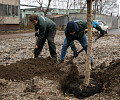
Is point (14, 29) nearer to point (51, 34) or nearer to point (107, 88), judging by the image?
point (51, 34)

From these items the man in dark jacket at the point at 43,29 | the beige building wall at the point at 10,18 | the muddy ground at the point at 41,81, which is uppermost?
the beige building wall at the point at 10,18

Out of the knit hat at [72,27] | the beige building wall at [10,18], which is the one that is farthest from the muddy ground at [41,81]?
the beige building wall at [10,18]

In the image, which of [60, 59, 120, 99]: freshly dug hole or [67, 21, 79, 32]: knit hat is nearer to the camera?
[60, 59, 120, 99]: freshly dug hole

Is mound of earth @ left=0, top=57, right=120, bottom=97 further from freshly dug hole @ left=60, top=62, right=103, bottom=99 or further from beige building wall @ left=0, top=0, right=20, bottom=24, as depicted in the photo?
beige building wall @ left=0, top=0, right=20, bottom=24

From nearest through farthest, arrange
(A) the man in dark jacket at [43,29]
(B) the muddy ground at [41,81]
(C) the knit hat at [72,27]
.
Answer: (B) the muddy ground at [41,81] → (C) the knit hat at [72,27] → (A) the man in dark jacket at [43,29]

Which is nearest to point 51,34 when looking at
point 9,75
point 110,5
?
point 9,75

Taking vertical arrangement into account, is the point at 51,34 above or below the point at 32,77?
above

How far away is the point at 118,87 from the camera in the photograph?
3.49 metres

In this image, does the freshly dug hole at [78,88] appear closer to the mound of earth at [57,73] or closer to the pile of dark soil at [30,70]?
the mound of earth at [57,73]

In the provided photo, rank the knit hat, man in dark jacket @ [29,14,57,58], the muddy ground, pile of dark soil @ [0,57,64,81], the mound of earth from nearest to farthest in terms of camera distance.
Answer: the muddy ground → the mound of earth → pile of dark soil @ [0,57,64,81] → the knit hat → man in dark jacket @ [29,14,57,58]

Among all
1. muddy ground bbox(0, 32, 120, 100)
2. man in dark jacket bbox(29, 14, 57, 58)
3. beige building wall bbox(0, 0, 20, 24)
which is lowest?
muddy ground bbox(0, 32, 120, 100)

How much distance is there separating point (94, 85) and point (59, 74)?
128 cm

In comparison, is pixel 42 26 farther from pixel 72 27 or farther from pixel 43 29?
pixel 72 27

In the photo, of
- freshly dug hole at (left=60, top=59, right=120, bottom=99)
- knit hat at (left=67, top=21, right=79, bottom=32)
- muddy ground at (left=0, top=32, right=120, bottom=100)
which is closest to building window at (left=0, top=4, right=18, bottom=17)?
muddy ground at (left=0, top=32, right=120, bottom=100)
